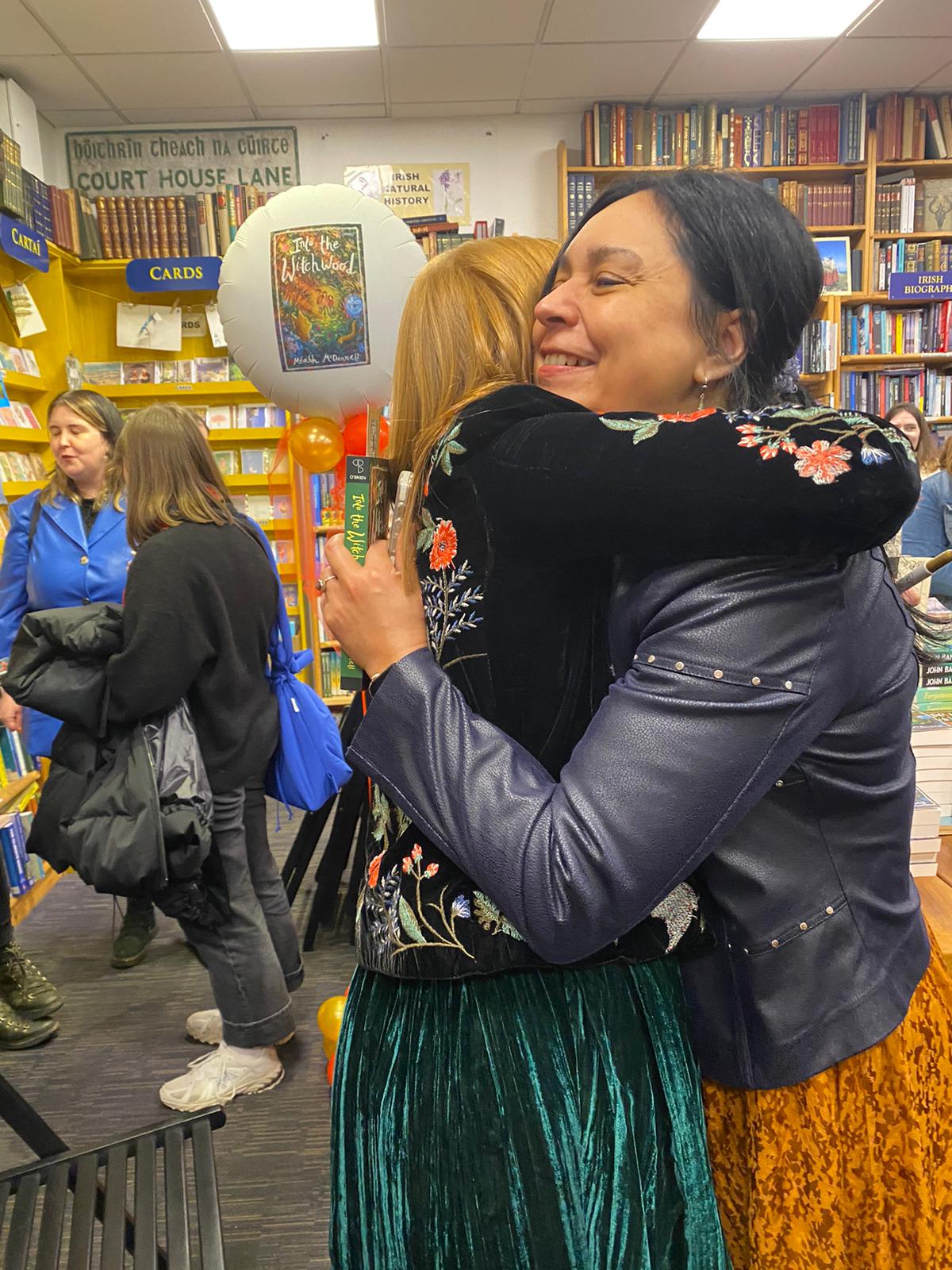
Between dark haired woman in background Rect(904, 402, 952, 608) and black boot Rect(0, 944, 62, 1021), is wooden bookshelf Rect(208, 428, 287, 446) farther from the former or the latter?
dark haired woman in background Rect(904, 402, 952, 608)

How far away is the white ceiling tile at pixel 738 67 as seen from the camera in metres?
3.80

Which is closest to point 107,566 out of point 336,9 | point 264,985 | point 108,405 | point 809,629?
point 108,405

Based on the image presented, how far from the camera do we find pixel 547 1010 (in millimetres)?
669

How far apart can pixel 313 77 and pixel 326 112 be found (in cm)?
40

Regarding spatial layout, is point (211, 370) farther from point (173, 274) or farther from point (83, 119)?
point (83, 119)

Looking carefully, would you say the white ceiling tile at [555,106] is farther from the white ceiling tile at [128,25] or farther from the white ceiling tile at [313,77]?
the white ceiling tile at [128,25]

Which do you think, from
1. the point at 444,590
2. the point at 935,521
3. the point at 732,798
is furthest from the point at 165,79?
the point at 732,798

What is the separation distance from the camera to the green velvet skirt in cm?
63

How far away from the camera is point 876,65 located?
4.05 m

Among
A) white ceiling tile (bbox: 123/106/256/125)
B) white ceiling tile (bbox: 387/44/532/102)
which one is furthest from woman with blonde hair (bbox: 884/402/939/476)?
white ceiling tile (bbox: 123/106/256/125)

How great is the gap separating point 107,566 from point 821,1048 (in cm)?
234

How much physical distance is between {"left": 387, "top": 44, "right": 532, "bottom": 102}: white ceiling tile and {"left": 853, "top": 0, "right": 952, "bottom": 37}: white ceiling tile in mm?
1513

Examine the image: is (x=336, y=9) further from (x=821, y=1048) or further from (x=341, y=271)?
(x=821, y=1048)

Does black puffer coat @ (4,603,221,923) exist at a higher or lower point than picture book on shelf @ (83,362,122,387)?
lower
